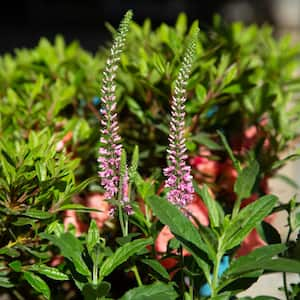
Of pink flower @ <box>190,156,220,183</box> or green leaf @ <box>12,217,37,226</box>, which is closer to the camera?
green leaf @ <box>12,217,37,226</box>

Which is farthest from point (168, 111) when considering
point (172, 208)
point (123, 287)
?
point (172, 208)

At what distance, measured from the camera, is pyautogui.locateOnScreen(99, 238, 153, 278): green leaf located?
114 centimetres

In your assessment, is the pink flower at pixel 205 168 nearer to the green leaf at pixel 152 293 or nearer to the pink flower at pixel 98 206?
the pink flower at pixel 98 206

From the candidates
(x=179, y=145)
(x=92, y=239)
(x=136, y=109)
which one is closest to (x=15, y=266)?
(x=92, y=239)

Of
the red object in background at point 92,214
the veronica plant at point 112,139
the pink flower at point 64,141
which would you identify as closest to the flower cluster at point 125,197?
the veronica plant at point 112,139

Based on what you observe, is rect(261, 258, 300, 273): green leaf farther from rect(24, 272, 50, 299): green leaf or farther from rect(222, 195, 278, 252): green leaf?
rect(24, 272, 50, 299): green leaf

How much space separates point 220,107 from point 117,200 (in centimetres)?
76

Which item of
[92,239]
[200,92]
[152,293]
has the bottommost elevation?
[152,293]

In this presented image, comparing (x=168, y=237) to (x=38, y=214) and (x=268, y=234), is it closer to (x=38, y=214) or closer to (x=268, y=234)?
(x=268, y=234)

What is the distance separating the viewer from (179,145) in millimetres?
1116

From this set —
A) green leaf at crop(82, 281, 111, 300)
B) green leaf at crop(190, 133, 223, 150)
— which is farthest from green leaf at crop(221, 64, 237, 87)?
green leaf at crop(82, 281, 111, 300)

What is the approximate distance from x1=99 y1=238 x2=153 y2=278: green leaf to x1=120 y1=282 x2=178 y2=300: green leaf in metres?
0.05

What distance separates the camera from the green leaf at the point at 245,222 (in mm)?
1139

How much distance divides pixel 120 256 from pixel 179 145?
0.21 metres
